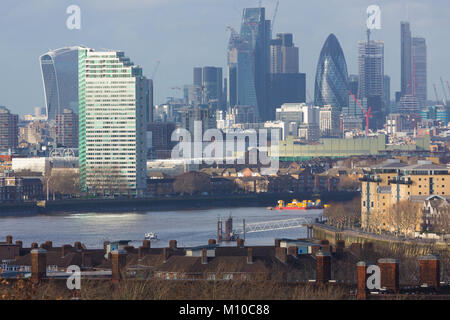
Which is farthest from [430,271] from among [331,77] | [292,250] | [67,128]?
[331,77]

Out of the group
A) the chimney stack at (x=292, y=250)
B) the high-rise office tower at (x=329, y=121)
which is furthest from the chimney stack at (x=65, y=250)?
the high-rise office tower at (x=329, y=121)

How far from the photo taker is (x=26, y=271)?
72.1ft

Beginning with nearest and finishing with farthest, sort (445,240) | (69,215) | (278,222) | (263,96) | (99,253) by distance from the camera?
(99,253), (445,240), (278,222), (69,215), (263,96)

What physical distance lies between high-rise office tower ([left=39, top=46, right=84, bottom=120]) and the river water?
8000cm

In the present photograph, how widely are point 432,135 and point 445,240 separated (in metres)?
132

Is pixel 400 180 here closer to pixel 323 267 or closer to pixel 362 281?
pixel 323 267

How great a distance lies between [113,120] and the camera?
258 feet

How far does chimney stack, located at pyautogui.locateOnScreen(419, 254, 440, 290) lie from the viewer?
17.0 metres

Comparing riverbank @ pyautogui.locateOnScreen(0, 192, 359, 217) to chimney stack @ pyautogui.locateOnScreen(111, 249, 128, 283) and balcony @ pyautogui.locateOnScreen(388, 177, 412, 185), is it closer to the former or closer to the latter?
balcony @ pyautogui.locateOnScreen(388, 177, 412, 185)

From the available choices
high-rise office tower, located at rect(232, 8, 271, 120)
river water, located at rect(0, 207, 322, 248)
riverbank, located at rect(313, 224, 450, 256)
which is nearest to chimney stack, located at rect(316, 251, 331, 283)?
riverbank, located at rect(313, 224, 450, 256)
